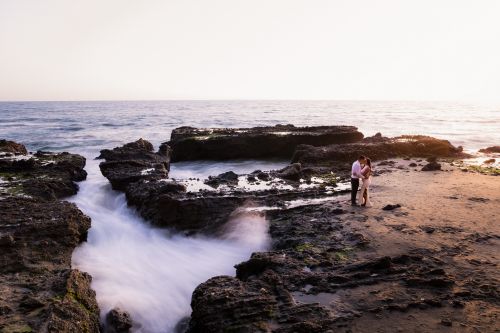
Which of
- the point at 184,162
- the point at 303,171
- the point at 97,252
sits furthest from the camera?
the point at 184,162

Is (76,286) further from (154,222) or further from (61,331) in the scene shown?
(154,222)

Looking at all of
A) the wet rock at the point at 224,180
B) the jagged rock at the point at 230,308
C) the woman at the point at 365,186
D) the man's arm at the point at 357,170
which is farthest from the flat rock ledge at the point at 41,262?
the man's arm at the point at 357,170

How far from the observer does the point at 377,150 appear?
2238 centimetres

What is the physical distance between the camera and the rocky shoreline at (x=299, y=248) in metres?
6.25

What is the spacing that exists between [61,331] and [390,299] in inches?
211

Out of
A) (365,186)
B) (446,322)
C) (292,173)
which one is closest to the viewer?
(446,322)

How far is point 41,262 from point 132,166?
974 cm

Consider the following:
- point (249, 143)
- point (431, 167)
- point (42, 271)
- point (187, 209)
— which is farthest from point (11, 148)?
point (431, 167)

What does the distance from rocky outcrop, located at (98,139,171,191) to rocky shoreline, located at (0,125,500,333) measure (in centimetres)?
9

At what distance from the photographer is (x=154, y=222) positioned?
12.3 m

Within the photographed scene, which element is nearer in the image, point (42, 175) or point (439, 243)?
point (439, 243)

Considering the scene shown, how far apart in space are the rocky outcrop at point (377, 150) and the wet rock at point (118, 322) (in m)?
13.8

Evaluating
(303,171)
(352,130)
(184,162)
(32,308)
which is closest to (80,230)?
(32,308)

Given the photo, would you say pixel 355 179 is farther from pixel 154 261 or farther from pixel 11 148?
pixel 11 148
